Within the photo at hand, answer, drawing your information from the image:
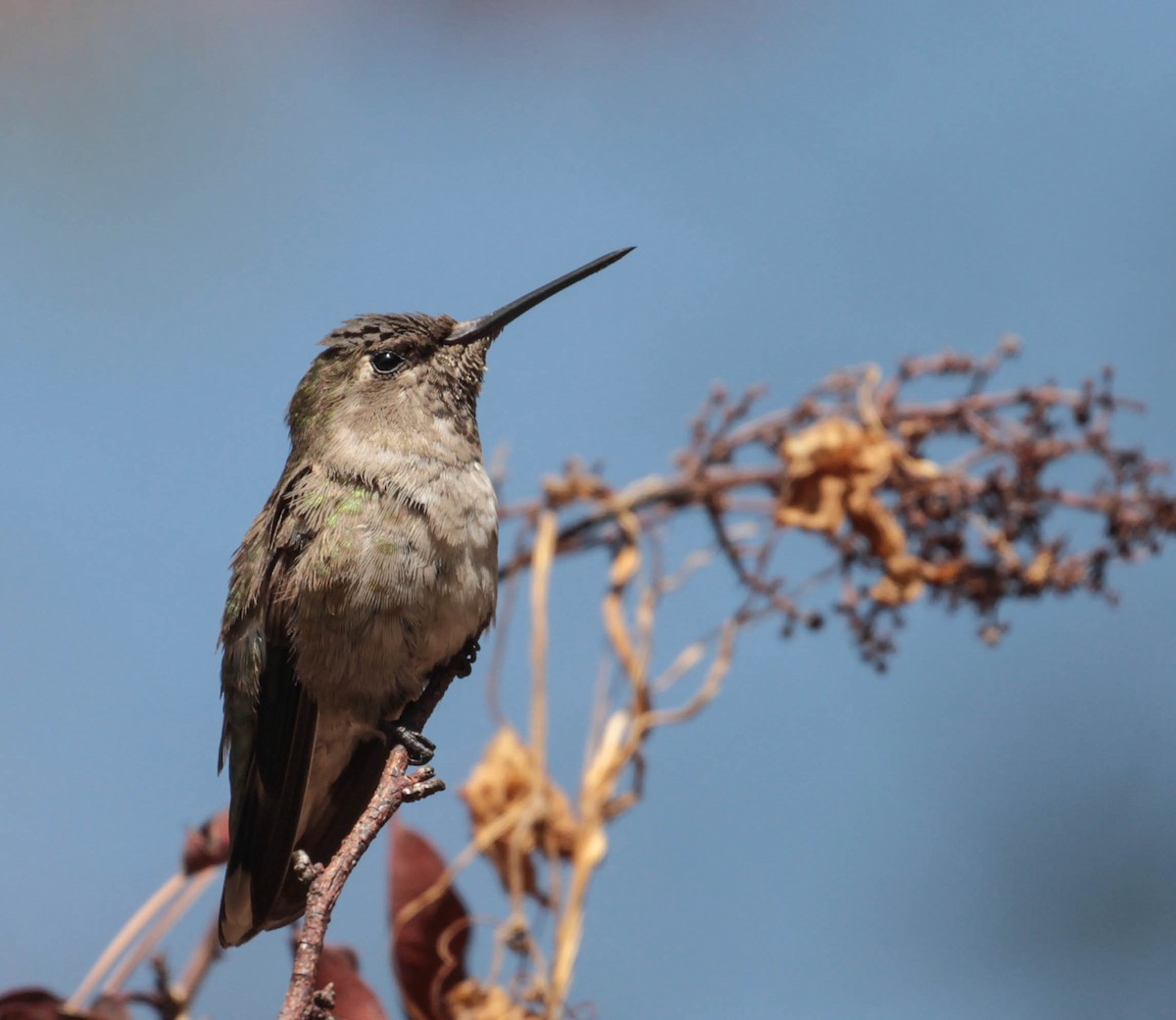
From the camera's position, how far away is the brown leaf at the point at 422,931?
2.91 meters

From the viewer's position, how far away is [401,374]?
350cm

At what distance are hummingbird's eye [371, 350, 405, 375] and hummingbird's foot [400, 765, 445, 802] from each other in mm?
1561

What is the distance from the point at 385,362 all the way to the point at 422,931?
136 cm

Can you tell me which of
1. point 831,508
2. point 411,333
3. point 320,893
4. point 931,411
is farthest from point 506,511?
point 320,893

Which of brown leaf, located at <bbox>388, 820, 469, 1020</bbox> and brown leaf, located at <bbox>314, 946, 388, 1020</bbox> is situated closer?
brown leaf, located at <bbox>314, 946, 388, 1020</bbox>

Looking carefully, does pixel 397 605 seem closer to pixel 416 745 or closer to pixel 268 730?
pixel 416 745

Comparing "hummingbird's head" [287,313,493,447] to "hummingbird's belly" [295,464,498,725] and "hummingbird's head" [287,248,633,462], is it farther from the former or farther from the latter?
"hummingbird's belly" [295,464,498,725]

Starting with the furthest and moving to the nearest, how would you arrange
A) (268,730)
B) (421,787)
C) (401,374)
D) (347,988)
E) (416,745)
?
(401,374) < (268,730) < (416,745) < (347,988) < (421,787)

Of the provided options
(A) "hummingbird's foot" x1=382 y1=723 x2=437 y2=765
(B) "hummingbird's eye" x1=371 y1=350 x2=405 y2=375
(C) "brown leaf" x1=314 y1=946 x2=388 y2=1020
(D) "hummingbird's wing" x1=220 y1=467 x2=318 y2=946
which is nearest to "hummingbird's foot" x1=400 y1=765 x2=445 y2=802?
(C) "brown leaf" x1=314 y1=946 x2=388 y2=1020

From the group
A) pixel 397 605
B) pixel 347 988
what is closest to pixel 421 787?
pixel 347 988

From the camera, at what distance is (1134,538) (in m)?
3.32

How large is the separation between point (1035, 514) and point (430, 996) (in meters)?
1.73

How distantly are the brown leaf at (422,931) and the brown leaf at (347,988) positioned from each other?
0.28 meters

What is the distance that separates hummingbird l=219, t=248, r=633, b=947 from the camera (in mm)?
2982
